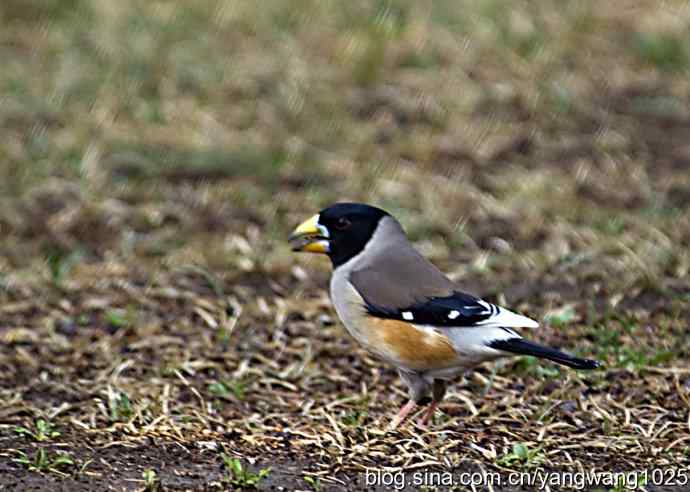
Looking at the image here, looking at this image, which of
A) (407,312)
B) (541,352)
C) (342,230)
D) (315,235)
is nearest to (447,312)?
(407,312)

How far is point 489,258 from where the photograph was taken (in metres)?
7.55

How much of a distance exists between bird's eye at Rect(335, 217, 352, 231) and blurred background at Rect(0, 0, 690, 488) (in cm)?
81

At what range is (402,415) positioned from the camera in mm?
5480

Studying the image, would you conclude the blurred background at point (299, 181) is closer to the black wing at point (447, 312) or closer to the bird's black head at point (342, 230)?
the black wing at point (447, 312)

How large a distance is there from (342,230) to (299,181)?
9.93 ft

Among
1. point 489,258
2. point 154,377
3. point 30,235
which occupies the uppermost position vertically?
point 489,258

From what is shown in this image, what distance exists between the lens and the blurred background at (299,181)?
630 cm

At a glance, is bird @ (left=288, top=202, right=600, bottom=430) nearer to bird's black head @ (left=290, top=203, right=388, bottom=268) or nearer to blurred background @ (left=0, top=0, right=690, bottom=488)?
bird's black head @ (left=290, top=203, right=388, bottom=268)

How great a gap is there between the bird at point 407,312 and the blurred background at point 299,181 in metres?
0.39

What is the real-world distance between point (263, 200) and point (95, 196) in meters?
1.15

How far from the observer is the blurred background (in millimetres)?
6297

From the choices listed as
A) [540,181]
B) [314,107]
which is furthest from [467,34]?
[540,181]

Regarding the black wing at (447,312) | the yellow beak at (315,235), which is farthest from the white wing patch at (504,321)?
the yellow beak at (315,235)

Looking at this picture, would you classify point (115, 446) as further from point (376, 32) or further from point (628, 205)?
point (376, 32)
